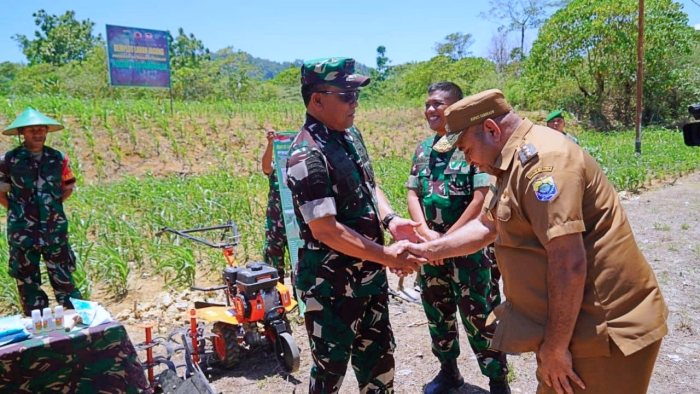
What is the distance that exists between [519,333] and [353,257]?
0.83 metres

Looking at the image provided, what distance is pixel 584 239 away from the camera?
174cm

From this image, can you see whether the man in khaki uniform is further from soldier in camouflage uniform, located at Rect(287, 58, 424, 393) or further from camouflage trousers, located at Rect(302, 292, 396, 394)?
camouflage trousers, located at Rect(302, 292, 396, 394)

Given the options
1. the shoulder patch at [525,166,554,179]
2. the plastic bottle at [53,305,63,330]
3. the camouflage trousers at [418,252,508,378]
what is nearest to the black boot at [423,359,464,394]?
the camouflage trousers at [418,252,508,378]

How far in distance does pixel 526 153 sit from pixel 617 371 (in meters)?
0.80

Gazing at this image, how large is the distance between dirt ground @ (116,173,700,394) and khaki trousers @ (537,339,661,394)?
68.6 inches

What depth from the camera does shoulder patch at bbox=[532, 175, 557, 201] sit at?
164 centimetres

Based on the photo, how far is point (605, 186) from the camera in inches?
70.1

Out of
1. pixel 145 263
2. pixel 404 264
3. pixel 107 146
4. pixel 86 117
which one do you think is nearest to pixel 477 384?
pixel 404 264

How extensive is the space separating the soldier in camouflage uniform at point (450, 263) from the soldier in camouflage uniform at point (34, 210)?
3251 mm

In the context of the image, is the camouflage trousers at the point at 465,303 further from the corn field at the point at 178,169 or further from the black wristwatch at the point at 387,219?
the corn field at the point at 178,169

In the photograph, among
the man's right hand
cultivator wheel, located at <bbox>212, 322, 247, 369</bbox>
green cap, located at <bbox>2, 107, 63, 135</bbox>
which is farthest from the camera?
green cap, located at <bbox>2, 107, 63, 135</bbox>

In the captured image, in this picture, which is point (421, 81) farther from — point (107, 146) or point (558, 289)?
point (558, 289)

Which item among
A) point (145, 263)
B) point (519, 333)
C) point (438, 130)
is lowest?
point (145, 263)

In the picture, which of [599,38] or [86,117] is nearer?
[86,117]
